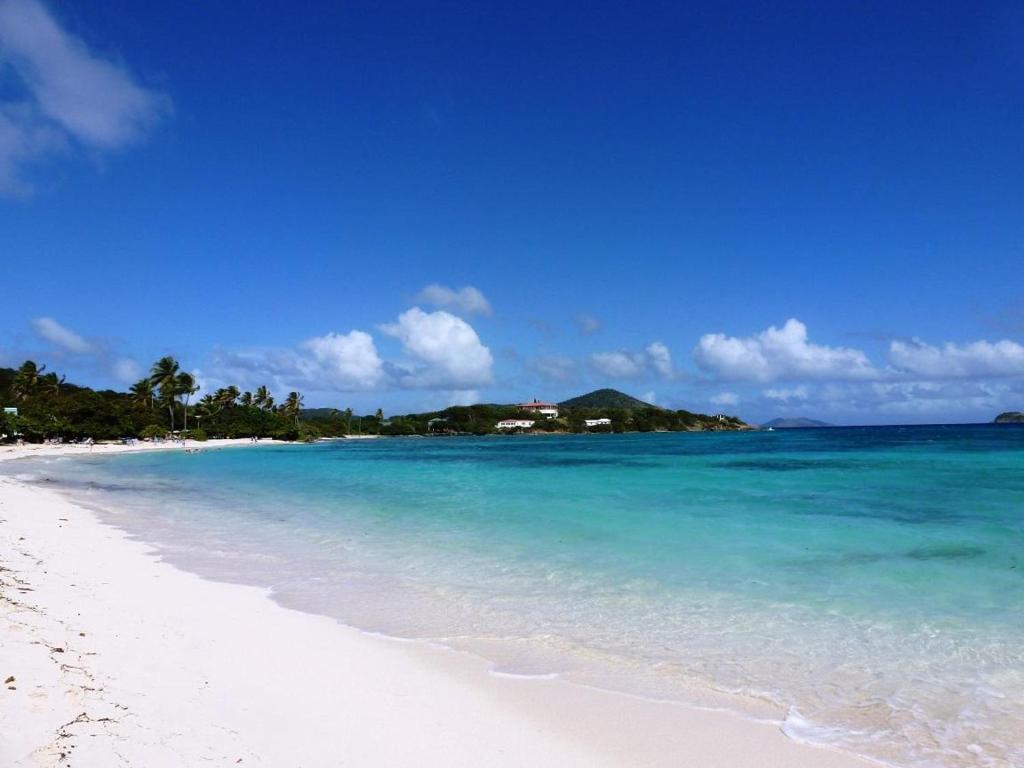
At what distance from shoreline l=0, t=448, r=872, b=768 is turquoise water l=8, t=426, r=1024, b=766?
478mm

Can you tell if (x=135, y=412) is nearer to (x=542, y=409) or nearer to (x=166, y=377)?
(x=166, y=377)

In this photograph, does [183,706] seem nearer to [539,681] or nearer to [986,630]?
Result: [539,681]

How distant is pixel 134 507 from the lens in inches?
673

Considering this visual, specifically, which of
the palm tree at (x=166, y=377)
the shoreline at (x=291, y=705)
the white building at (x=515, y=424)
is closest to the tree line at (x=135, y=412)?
the palm tree at (x=166, y=377)

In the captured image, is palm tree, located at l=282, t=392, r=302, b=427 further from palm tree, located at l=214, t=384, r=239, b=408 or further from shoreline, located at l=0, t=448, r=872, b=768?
shoreline, located at l=0, t=448, r=872, b=768

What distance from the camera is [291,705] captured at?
4297mm

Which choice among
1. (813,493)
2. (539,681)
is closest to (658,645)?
(539,681)

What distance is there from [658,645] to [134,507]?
1640cm

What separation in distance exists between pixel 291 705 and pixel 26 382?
9420cm

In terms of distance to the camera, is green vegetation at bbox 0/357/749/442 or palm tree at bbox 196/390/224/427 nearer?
green vegetation at bbox 0/357/749/442

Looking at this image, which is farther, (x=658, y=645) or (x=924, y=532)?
(x=924, y=532)

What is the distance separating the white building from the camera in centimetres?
15550

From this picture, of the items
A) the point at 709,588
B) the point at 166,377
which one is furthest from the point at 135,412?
the point at 709,588

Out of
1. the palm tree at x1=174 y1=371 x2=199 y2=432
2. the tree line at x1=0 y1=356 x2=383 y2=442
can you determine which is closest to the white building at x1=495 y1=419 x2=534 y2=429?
the tree line at x1=0 y1=356 x2=383 y2=442
